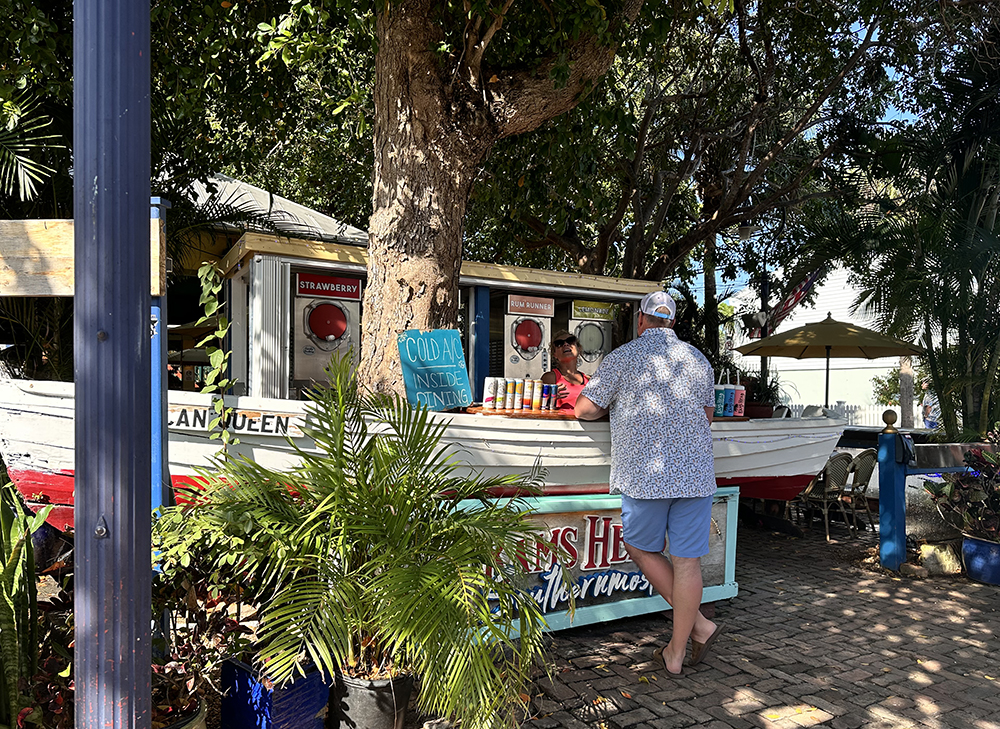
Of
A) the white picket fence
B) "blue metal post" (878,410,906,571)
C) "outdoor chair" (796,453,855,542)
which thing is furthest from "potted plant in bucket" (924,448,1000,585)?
the white picket fence

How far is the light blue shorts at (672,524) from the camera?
402cm

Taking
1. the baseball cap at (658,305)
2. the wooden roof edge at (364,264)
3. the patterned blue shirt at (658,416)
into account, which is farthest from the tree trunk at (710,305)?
the patterned blue shirt at (658,416)

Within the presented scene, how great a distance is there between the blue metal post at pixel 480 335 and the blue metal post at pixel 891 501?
366 cm

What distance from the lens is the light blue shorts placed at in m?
4.02

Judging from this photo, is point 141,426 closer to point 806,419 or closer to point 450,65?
point 450,65

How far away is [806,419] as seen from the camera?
7371mm

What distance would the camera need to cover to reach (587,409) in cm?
438

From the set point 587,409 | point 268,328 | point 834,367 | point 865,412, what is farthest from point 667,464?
point 834,367

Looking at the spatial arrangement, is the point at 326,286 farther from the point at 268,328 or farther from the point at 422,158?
the point at 422,158

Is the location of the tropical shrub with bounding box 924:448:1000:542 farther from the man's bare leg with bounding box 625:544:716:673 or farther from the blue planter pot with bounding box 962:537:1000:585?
the man's bare leg with bounding box 625:544:716:673

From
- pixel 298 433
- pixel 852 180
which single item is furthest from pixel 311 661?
pixel 852 180

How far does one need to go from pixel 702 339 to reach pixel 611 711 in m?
10.6

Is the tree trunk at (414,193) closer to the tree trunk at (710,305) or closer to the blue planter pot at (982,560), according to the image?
the blue planter pot at (982,560)

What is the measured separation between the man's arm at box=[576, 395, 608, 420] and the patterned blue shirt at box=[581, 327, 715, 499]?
0.24ft
